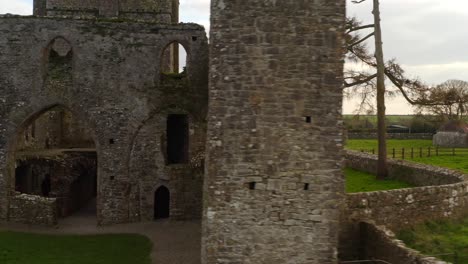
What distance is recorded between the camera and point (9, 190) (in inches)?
712

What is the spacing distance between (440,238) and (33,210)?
13264mm

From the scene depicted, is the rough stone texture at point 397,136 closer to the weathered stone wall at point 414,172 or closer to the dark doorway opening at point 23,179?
the weathered stone wall at point 414,172

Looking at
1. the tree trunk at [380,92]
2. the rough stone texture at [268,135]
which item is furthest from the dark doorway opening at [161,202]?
the rough stone texture at [268,135]

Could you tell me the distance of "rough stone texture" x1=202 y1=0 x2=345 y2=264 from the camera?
901 cm

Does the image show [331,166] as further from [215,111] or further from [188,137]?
[188,137]

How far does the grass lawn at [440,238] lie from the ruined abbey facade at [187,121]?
3.63 m

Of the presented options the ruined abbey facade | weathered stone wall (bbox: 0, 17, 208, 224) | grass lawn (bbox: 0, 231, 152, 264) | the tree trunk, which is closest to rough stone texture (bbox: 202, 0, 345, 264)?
the ruined abbey facade

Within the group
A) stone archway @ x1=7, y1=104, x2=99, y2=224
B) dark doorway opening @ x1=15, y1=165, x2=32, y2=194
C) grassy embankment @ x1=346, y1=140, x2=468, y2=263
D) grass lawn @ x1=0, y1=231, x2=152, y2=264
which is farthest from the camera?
dark doorway opening @ x1=15, y1=165, x2=32, y2=194

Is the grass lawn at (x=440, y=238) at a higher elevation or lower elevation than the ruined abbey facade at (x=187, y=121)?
lower

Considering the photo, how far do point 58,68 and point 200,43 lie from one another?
5.37 m

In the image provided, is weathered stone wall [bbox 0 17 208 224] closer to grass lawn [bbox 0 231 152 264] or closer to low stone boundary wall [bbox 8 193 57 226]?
low stone boundary wall [bbox 8 193 57 226]

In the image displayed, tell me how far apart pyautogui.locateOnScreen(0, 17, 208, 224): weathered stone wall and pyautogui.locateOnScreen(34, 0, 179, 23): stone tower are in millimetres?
8438

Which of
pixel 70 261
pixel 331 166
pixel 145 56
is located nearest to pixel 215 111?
pixel 331 166

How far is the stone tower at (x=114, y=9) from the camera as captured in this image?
26.6 m
